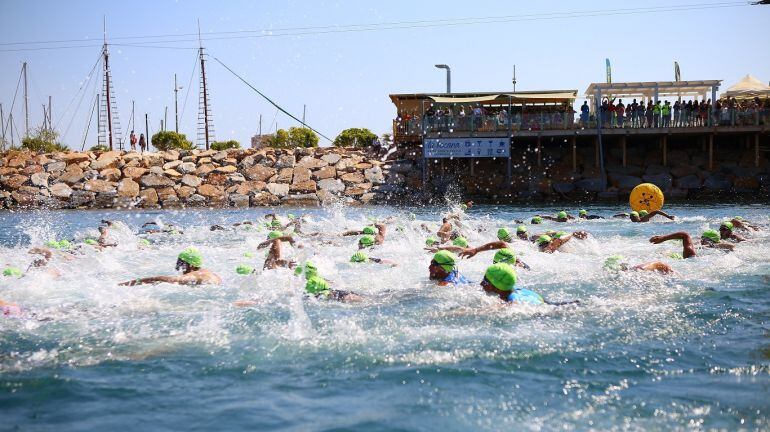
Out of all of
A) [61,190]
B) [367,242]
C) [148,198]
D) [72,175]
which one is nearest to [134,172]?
[148,198]

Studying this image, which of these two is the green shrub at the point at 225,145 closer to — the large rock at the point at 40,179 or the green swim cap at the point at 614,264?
the large rock at the point at 40,179

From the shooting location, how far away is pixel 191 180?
107ft

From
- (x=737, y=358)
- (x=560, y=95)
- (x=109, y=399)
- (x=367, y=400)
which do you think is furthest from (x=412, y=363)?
(x=560, y=95)

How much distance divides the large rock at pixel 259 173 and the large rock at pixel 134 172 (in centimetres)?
463

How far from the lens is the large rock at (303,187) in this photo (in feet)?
104

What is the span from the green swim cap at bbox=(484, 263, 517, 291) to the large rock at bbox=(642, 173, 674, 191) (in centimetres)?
2445

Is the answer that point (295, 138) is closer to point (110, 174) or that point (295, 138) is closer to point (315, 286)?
point (110, 174)

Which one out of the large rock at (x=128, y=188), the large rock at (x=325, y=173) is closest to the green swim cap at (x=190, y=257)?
the large rock at (x=325, y=173)

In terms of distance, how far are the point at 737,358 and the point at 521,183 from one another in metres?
25.4

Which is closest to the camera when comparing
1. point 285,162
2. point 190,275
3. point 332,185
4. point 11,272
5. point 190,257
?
point 190,275

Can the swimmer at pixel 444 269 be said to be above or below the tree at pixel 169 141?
below

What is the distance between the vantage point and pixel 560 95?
3225cm

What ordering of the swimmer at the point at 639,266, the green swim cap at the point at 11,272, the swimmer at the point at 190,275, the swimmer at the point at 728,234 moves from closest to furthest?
the swimmer at the point at 190,275, the swimmer at the point at 639,266, the green swim cap at the point at 11,272, the swimmer at the point at 728,234

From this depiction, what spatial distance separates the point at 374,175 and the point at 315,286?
78.0 feet
